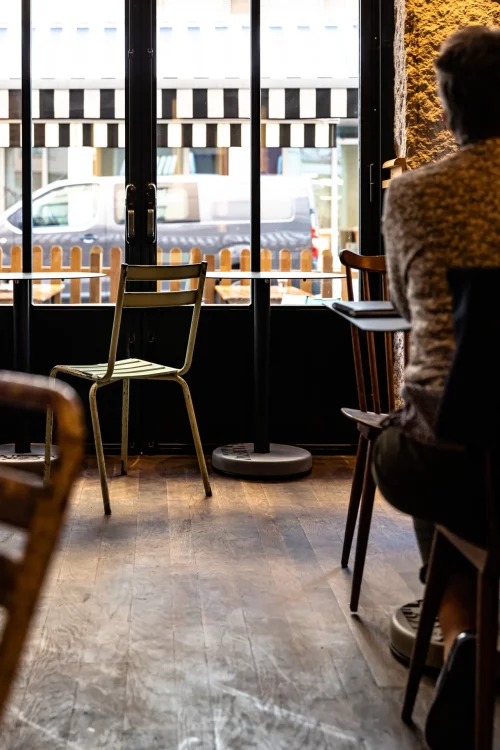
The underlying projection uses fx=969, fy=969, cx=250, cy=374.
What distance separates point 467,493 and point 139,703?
0.87 metres

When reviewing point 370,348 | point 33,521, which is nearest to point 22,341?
point 370,348

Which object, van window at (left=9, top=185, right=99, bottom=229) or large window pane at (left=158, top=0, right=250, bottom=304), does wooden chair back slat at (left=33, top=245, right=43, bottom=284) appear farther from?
large window pane at (left=158, top=0, right=250, bottom=304)

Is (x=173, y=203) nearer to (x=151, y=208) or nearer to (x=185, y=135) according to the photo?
(x=151, y=208)

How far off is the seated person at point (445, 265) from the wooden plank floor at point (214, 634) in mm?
282

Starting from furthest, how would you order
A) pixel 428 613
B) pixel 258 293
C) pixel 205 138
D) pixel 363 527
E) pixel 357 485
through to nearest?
pixel 205 138 → pixel 258 293 → pixel 357 485 → pixel 363 527 → pixel 428 613

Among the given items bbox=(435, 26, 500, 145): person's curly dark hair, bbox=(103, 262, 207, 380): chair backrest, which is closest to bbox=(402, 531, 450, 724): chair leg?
bbox=(435, 26, 500, 145): person's curly dark hair

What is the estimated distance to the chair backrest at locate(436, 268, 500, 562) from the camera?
4.52ft

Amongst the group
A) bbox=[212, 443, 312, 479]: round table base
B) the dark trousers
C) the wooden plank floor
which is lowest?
the wooden plank floor

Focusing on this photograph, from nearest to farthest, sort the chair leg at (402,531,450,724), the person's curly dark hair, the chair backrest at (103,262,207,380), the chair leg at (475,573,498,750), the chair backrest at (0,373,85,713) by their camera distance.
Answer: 1. the chair backrest at (0,373,85,713)
2. the chair leg at (475,573,498,750)
3. the person's curly dark hair
4. the chair leg at (402,531,450,724)
5. the chair backrest at (103,262,207,380)

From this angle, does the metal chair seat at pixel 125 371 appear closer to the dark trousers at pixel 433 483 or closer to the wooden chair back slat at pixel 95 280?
the wooden chair back slat at pixel 95 280

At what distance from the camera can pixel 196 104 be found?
453 centimetres

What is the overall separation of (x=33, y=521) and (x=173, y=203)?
12.6 ft

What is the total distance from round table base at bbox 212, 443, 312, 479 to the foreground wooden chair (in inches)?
94.2

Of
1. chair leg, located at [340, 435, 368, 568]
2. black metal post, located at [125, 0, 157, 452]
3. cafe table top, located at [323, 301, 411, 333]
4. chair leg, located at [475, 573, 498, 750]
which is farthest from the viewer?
black metal post, located at [125, 0, 157, 452]
